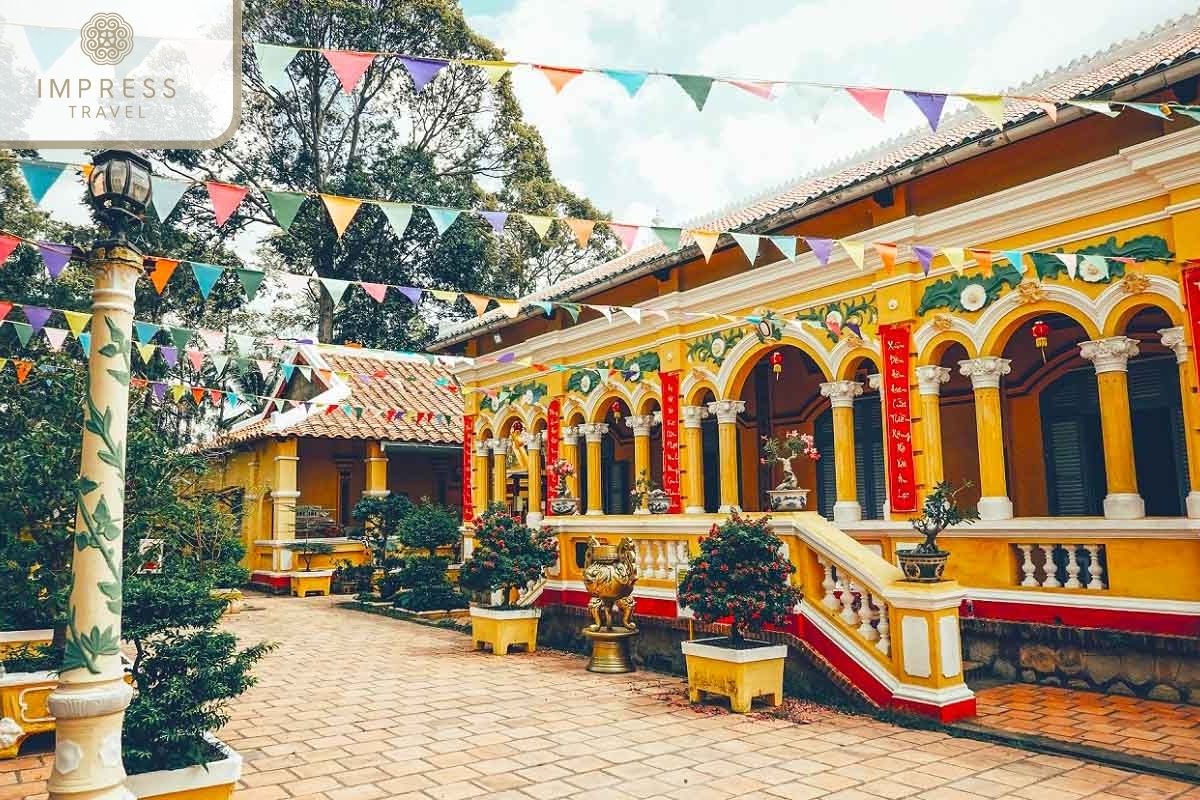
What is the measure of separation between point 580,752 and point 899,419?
4906mm

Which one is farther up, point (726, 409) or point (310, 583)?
point (726, 409)

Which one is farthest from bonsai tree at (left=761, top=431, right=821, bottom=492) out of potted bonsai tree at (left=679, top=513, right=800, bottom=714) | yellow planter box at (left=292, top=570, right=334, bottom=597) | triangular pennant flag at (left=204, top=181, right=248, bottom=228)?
yellow planter box at (left=292, top=570, right=334, bottom=597)

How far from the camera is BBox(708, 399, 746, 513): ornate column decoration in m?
11.0

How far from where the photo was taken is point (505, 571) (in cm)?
935

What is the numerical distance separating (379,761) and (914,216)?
22.7 feet

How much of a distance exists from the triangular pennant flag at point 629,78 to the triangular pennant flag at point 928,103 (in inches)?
60.1

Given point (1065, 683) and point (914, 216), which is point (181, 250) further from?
point (1065, 683)

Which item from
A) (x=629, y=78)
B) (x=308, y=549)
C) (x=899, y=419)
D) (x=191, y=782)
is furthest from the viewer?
(x=308, y=549)

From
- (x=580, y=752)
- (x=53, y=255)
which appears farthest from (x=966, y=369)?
(x=53, y=255)

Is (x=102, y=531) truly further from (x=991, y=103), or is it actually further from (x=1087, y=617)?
(x=1087, y=617)

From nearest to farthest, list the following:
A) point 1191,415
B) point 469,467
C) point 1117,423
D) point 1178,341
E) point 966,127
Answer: point 1191,415 < point 1178,341 < point 1117,423 < point 966,127 < point 469,467

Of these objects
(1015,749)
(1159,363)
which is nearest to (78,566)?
(1015,749)

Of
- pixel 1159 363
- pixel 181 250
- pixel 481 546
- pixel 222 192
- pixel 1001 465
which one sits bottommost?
pixel 481 546

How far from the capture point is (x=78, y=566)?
3346 millimetres
